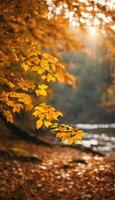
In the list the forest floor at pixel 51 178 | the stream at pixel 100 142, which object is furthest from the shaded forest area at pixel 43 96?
the stream at pixel 100 142

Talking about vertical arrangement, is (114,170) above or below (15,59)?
below

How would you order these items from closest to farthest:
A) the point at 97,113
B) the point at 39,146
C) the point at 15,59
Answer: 1. the point at 15,59
2. the point at 39,146
3. the point at 97,113

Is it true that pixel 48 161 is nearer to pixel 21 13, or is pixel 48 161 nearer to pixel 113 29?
pixel 113 29

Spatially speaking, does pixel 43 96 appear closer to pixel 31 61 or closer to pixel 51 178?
pixel 51 178

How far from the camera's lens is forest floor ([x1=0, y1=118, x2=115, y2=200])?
769cm

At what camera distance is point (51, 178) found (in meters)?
9.23

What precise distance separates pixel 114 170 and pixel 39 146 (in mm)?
5415

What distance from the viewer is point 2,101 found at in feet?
16.8

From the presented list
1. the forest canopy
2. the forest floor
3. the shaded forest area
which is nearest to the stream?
the shaded forest area

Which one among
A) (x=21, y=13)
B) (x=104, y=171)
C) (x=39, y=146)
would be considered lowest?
(x=39, y=146)

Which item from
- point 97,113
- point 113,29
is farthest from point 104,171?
point 97,113


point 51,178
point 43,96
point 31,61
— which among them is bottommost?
point 51,178

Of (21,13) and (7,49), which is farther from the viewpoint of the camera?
(21,13)

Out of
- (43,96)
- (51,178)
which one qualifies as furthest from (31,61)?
(51,178)
